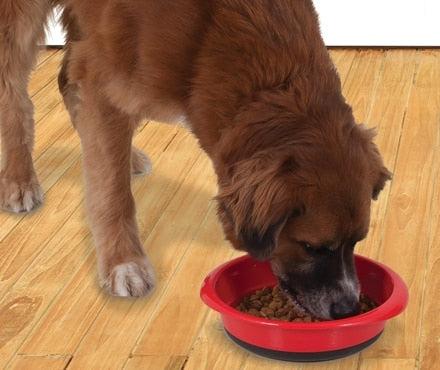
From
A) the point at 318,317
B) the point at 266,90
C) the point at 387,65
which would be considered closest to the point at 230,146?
the point at 266,90

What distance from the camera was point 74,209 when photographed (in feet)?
14.3

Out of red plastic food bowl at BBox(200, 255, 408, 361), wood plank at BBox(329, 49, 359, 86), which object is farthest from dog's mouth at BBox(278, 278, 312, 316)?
wood plank at BBox(329, 49, 359, 86)

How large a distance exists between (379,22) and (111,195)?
122 inches

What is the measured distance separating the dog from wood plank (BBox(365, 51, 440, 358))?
10.5 inches

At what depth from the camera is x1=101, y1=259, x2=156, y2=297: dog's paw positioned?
361 cm

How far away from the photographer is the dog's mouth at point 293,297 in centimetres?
321

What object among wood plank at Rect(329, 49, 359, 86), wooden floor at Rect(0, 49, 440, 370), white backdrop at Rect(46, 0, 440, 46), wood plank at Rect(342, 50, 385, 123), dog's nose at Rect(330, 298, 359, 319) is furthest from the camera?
white backdrop at Rect(46, 0, 440, 46)

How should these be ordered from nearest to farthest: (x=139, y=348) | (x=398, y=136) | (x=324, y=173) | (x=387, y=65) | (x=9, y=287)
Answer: (x=324, y=173) → (x=139, y=348) → (x=9, y=287) → (x=398, y=136) → (x=387, y=65)

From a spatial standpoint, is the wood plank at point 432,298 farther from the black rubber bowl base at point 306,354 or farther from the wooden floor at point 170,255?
the black rubber bowl base at point 306,354

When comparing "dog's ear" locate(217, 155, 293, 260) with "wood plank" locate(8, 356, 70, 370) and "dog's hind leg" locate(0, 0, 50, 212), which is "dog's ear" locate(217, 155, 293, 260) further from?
"dog's hind leg" locate(0, 0, 50, 212)

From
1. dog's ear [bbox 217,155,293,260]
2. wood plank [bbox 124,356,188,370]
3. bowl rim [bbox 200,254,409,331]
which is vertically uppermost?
dog's ear [bbox 217,155,293,260]

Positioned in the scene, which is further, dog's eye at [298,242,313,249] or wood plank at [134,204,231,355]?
wood plank at [134,204,231,355]

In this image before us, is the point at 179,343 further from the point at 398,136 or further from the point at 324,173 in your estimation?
the point at 398,136

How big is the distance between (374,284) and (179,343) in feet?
2.26
